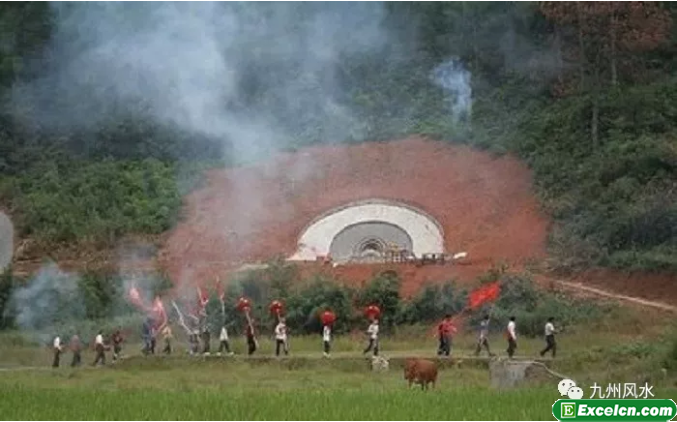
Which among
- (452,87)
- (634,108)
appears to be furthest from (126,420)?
(452,87)

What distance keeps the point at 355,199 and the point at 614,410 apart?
80.8 feet

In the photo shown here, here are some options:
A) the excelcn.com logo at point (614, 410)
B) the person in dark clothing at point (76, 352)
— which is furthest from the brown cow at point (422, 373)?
the person in dark clothing at point (76, 352)

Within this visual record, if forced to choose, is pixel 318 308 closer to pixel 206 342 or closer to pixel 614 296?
pixel 206 342

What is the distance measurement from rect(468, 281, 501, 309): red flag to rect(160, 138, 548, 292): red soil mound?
104 inches

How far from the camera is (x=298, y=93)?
41.4 meters

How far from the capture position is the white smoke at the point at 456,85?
130 feet

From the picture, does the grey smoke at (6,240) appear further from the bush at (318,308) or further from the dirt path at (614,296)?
the dirt path at (614,296)

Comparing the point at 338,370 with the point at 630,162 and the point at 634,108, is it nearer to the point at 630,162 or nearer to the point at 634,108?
the point at 630,162

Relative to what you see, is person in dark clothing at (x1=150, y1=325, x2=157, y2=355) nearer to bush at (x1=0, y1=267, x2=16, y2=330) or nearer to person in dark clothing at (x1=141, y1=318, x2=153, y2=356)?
person in dark clothing at (x1=141, y1=318, x2=153, y2=356)

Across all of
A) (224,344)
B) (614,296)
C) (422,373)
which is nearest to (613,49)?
(614,296)

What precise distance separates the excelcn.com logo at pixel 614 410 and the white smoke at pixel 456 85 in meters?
29.2

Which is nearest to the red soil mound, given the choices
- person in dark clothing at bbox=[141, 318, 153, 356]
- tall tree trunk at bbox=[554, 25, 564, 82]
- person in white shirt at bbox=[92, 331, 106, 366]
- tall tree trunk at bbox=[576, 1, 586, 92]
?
tall tree trunk at bbox=[576, 1, 586, 92]

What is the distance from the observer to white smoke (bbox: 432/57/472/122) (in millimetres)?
39500

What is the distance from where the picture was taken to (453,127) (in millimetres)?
38219
